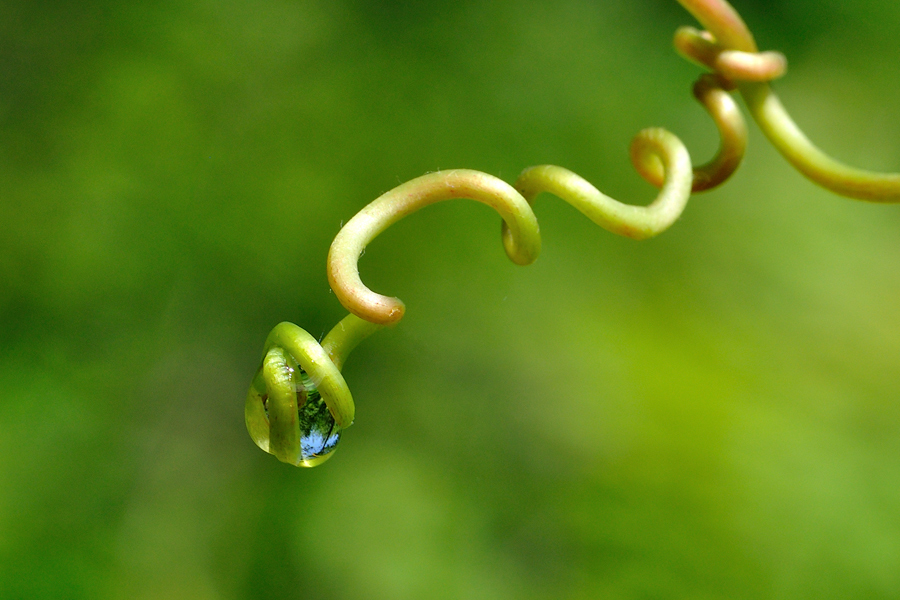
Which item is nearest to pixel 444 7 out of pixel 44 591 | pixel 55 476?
pixel 55 476

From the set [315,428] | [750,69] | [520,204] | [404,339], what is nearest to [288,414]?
[315,428]

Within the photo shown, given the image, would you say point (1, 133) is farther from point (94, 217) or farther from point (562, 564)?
point (562, 564)

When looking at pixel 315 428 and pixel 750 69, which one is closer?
pixel 315 428

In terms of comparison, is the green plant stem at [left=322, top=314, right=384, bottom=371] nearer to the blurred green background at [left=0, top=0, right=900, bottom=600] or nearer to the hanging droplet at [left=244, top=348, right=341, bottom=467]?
the hanging droplet at [left=244, top=348, right=341, bottom=467]

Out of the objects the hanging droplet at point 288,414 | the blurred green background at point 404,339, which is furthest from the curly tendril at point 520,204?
the blurred green background at point 404,339

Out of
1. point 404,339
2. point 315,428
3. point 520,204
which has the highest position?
point 520,204

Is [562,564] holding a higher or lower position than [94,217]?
lower

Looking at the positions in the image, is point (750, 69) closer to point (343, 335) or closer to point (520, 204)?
point (520, 204)
